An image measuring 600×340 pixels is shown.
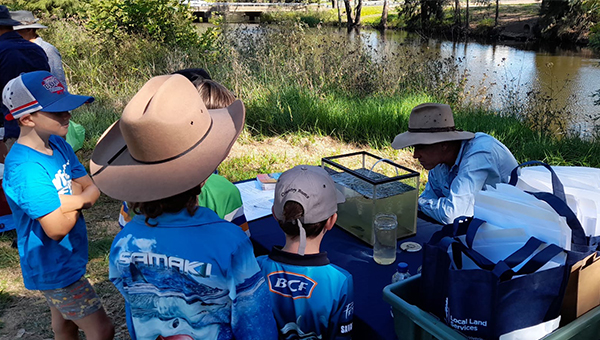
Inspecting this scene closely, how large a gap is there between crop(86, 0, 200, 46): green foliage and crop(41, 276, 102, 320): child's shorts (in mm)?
7143

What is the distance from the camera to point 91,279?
10.5 ft

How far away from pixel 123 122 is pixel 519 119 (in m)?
6.53

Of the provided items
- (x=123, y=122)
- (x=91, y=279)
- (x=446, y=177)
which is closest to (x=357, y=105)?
(x=446, y=177)

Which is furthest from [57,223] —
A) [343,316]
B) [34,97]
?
[343,316]

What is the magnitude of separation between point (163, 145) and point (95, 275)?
242cm

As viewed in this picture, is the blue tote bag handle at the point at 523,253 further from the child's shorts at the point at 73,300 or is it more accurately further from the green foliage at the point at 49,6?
the green foliage at the point at 49,6

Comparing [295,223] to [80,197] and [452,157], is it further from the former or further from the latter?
[452,157]

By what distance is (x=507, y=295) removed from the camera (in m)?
1.15

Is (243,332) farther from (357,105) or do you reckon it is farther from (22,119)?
(357,105)

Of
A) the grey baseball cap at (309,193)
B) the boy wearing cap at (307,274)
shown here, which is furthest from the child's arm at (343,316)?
the grey baseball cap at (309,193)

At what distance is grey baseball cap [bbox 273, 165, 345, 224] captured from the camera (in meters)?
1.53

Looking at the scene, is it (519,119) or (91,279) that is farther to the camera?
(519,119)

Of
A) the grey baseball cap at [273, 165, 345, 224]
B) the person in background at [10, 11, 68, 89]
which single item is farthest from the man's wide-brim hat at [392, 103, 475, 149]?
the person in background at [10, 11, 68, 89]

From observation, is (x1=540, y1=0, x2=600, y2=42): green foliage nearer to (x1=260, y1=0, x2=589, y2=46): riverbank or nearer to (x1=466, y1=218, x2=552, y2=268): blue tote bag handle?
(x1=260, y1=0, x2=589, y2=46): riverbank
